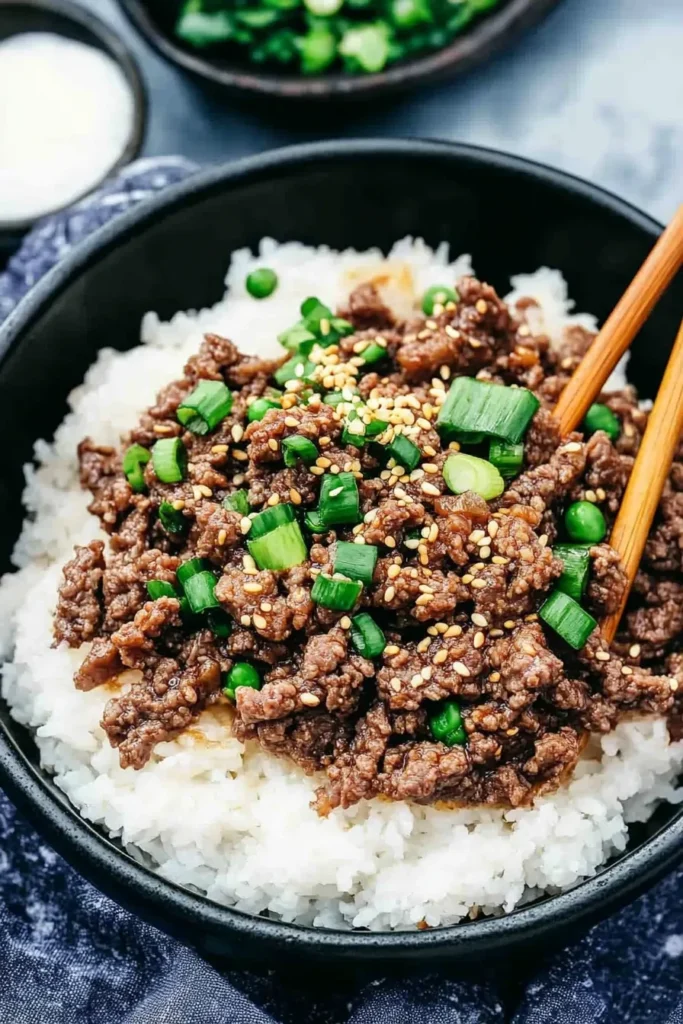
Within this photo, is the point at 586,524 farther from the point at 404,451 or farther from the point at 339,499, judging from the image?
the point at 339,499

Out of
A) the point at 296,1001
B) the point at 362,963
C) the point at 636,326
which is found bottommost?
the point at 296,1001

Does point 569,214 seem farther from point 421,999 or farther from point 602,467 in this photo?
point 421,999

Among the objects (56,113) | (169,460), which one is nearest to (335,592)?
(169,460)

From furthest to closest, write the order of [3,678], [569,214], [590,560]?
1. [569,214]
2. [3,678]
3. [590,560]

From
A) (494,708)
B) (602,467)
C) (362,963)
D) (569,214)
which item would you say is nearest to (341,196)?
(569,214)

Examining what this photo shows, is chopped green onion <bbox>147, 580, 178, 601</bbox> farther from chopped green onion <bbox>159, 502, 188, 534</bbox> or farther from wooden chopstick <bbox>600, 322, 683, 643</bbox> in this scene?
wooden chopstick <bbox>600, 322, 683, 643</bbox>

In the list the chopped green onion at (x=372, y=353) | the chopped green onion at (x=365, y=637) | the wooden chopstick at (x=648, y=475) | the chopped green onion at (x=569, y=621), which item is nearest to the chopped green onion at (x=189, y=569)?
the chopped green onion at (x=365, y=637)
